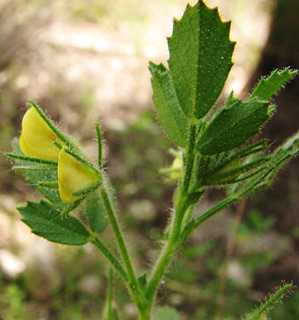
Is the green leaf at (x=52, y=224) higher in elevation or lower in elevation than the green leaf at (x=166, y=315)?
higher

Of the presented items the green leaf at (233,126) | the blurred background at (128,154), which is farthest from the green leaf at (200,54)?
the blurred background at (128,154)

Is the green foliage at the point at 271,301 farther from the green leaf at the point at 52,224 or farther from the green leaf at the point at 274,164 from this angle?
the green leaf at the point at 52,224

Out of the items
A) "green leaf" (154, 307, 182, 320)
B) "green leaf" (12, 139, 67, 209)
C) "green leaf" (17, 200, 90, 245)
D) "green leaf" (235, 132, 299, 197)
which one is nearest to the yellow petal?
"green leaf" (12, 139, 67, 209)

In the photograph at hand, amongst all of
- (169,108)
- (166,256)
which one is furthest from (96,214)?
(169,108)

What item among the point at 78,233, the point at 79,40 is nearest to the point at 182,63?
the point at 78,233

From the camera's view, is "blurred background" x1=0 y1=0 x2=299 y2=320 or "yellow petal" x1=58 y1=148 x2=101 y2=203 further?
"blurred background" x1=0 y1=0 x2=299 y2=320

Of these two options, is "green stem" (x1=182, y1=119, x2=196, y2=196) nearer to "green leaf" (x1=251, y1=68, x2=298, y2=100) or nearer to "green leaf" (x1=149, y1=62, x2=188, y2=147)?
"green leaf" (x1=149, y1=62, x2=188, y2=147)
